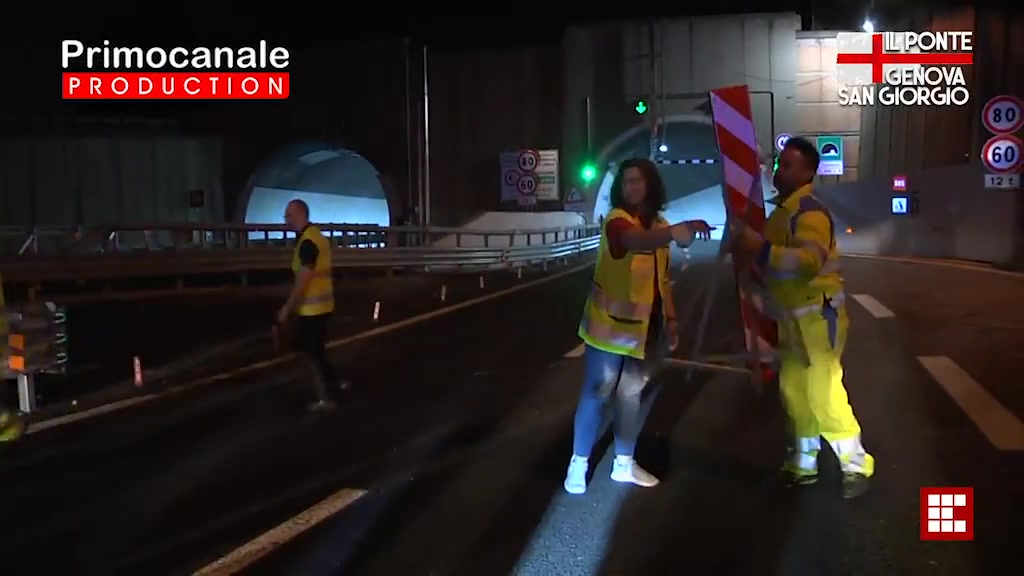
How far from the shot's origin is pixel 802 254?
5637 mm

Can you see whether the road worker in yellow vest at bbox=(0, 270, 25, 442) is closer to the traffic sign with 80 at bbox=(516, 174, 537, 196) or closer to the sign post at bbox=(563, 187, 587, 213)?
the sign post at bbox=(563, 187, 587, 213)

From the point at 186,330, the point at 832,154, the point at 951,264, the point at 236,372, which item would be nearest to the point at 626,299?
the point at 236,372

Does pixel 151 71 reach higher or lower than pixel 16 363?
higher

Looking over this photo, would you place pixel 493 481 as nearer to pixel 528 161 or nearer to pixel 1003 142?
pixel 1003 142

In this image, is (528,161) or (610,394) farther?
(528,161)

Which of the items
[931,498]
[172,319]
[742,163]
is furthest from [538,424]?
[172,319]

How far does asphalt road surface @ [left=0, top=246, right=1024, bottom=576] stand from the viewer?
17.4 feet

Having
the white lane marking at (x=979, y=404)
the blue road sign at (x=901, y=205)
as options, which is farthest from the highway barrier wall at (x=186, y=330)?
the blue road sign at (x=901, y=205)

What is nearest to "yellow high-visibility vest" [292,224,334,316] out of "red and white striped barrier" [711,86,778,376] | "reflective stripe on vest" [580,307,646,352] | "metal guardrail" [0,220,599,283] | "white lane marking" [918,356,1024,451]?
"red and white striped barrier" [711,86,778,376]

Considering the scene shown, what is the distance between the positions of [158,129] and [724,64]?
2231 centimetres

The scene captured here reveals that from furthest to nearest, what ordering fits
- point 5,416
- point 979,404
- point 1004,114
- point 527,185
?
point 527,185
point 1004,114
point 979,404
point 5,416

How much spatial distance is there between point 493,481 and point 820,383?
84.9 inches

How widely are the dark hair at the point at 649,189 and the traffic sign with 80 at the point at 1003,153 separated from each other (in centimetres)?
1497

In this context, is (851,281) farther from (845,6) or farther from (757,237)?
(845,6)
